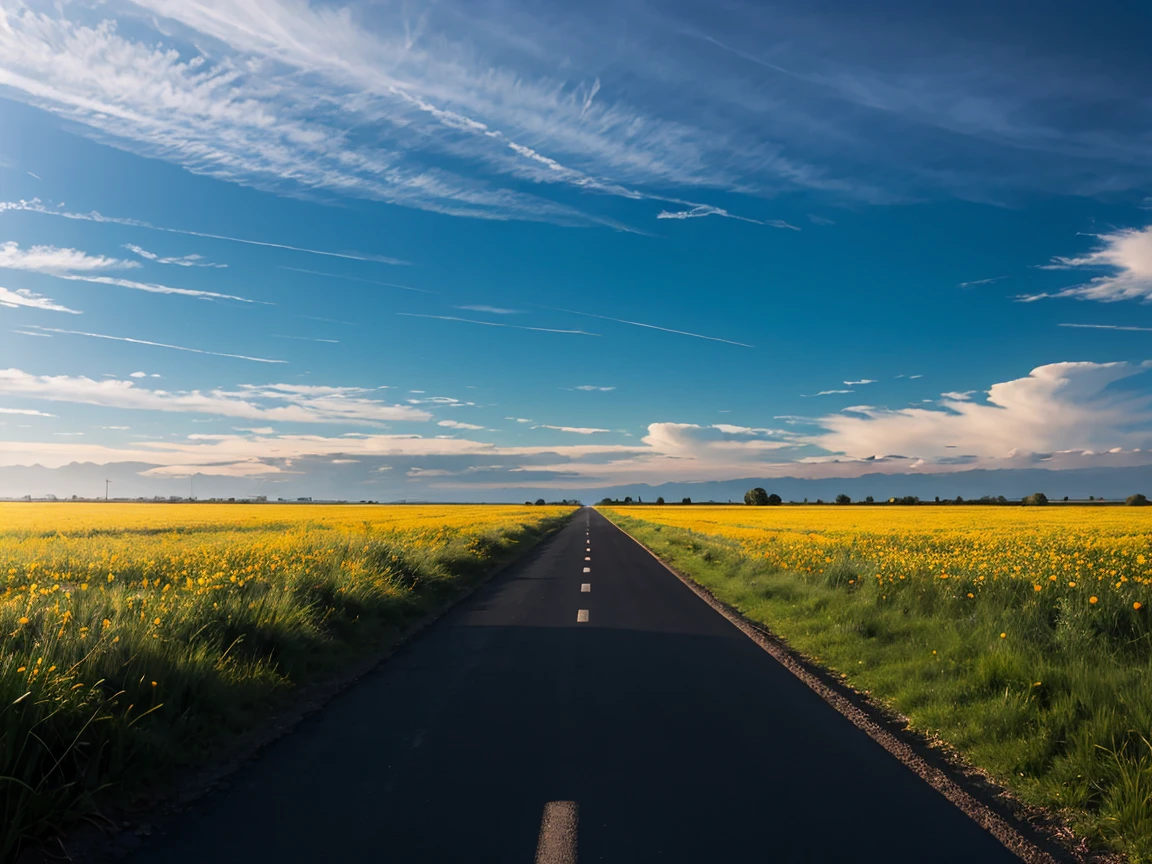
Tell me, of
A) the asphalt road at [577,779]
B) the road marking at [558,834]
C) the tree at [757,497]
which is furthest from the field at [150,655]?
the tree at [757,497]

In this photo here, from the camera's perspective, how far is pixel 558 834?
4391mm

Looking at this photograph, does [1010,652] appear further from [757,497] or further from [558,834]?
[757,497]

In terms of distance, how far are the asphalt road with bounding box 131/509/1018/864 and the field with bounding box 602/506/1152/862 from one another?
0.89 metres

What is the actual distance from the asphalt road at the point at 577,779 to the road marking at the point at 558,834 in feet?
0.05

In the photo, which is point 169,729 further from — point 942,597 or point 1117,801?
point 942,597

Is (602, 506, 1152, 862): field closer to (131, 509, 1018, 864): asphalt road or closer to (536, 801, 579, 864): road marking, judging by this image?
(131, 509, 1018, 864): asphalt road

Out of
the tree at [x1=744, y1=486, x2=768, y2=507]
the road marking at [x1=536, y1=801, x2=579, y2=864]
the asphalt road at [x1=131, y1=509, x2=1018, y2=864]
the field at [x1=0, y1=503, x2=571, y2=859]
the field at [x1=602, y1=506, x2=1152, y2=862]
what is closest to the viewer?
the road marking at [x1=536, y1=801, x2=579, y2=864]

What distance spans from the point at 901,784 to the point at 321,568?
11424 millimetres

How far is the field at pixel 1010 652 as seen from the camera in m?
5.19

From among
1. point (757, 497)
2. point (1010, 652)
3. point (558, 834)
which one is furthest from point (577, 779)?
point (757, 497)

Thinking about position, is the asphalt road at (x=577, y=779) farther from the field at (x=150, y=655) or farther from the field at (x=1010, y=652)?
the field at (x=1010, y=652)

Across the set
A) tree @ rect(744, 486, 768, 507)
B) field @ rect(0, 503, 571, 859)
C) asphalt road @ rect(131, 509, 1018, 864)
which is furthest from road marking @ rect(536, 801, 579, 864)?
tree @ rect(744, 486, 768, 507)

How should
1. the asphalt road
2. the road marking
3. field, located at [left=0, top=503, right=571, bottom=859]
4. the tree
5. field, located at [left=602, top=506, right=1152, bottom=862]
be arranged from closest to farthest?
the road marking < the asphalt road < field, located at [left=0, top=503, right=571, bottom=859] < field, located at [left=602, top=506, right=1152, bottom=862] < the tree

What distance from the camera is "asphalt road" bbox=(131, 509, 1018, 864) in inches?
170
